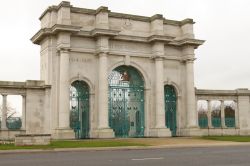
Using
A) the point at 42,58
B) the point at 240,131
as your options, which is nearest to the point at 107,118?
the point at 42,58

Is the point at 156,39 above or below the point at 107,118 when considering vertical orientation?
above

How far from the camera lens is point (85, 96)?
38.8 meters

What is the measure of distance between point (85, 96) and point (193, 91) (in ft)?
37.0

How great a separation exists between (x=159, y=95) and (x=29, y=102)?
1226cm

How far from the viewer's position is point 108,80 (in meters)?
39.2

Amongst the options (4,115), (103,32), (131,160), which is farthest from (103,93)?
(131,160)

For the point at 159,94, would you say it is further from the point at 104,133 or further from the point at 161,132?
the point at 104,133

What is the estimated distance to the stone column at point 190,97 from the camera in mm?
41781

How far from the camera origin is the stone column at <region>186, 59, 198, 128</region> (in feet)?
137

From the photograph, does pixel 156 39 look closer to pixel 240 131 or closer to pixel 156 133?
pixel 156 133

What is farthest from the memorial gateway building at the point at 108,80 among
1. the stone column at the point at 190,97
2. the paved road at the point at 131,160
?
the paved road at the point at 131,160

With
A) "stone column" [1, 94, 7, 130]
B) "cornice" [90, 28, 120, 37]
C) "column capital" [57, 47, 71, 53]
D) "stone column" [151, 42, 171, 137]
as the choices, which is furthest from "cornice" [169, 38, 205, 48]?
"stone column" [1, 94, 7, 130]

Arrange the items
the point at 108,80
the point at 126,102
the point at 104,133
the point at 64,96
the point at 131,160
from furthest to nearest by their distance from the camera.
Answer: the point at 126,102, the point at 108,80, the point at 104,133, the point at 64,96, the point at 131,160

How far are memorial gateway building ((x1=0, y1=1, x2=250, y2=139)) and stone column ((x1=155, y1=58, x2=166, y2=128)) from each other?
0.31 feet
